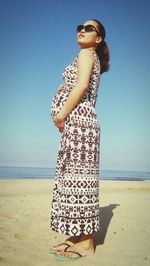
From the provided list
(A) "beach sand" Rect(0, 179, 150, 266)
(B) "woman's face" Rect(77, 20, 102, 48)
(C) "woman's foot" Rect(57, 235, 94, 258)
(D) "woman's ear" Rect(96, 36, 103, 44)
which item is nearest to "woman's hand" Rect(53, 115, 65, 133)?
(B) "woman's face" Rect(77, 20, 102, 48)

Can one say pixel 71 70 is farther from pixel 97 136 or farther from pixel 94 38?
pixel 97 136

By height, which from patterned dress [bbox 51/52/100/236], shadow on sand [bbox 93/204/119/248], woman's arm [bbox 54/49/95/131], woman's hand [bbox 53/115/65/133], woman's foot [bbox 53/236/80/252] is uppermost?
woman's arm [bbox 54/49/95/131]

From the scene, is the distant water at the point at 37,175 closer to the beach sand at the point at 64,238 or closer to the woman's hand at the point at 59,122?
the beach sand at the point at 64,238

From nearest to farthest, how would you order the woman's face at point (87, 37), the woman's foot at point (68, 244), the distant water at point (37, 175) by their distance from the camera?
the woman's foot at point (68, 244) → the woman's face at point (87, 37) → the distant water at point (37, 175)

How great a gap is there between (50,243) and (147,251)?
1261 millimetres

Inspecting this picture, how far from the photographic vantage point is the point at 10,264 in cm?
279

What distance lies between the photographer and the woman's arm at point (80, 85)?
118 inches

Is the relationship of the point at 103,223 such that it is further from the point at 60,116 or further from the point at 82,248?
the point at 60,116

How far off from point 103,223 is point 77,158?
230 cm

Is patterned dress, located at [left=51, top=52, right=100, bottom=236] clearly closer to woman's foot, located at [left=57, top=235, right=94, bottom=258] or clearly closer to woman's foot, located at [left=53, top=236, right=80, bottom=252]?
woman's foot, located at [left=57, top=235, right=94, bottom=258]

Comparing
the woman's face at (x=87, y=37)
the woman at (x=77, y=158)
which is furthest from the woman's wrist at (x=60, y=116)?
the woman's face at (x=87, y=37)

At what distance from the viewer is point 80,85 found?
2980mm

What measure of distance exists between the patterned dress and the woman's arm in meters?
0.09

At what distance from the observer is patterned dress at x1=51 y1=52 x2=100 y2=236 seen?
292cm
